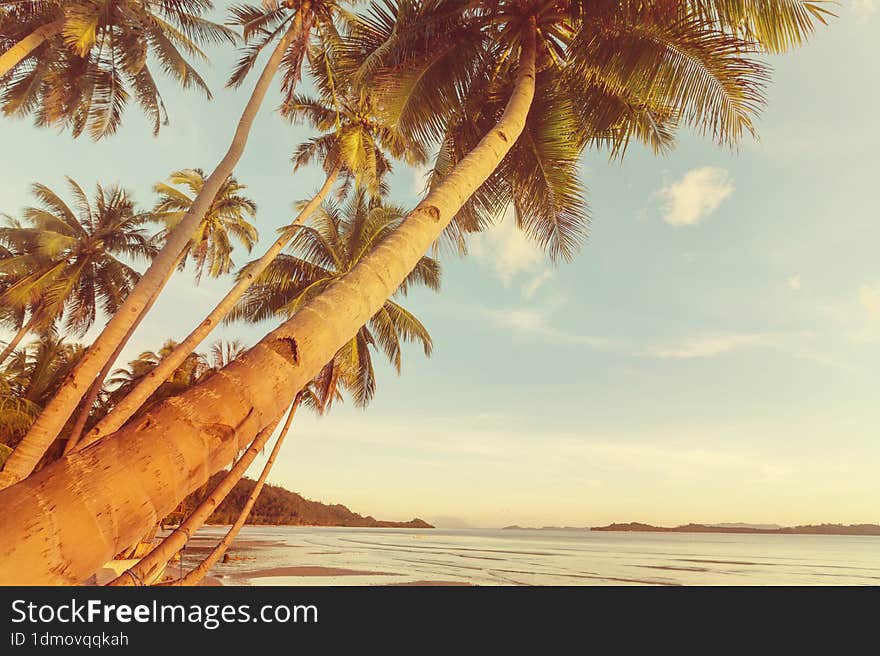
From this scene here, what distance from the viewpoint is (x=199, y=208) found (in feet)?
25.3

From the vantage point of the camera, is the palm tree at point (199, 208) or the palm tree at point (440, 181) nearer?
the palm tree at point (440, 181)

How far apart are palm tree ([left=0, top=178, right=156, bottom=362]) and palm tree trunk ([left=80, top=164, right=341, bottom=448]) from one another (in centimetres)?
919

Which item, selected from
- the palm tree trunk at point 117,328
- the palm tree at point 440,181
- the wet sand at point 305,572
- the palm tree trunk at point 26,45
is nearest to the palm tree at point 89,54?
the palm tree trunk at point 26,45

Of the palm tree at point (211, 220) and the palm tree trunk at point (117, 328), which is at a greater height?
the palm tree at point (211, 220)

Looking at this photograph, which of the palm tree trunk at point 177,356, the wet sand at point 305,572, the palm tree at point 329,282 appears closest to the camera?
the palm tree trunk at point 177,356

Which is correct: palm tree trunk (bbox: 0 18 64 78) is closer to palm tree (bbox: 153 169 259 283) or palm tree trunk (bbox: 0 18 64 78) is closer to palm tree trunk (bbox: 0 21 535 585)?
palm tree (bbox: 153 169 259 283)

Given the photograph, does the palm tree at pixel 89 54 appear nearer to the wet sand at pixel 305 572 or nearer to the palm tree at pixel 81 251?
the palm tree at pixel 81 251

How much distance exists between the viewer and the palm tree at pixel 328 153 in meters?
8.32

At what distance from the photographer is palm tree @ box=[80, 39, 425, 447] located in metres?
8.32

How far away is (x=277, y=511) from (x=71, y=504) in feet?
502

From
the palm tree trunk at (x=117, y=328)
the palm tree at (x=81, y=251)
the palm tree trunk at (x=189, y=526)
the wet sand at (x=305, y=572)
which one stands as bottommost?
the wet sand at (x=305, y=572)

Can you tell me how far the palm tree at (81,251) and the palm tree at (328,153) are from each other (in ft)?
27.2

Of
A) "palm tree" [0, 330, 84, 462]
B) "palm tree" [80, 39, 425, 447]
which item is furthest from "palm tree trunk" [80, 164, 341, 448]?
"palm tree" [0, 330, 84, 462]
